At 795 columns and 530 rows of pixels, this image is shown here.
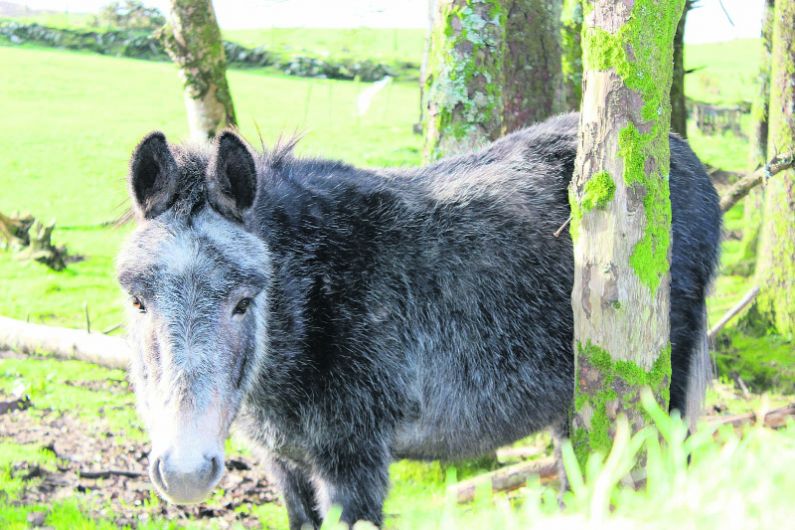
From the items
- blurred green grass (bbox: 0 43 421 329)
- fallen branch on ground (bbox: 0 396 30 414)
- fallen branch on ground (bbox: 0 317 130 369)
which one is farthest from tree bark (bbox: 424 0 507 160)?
fallen branch on ground (bbox: 0 396 30 414)

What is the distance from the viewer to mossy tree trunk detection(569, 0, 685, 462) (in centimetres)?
378

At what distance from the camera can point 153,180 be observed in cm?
392

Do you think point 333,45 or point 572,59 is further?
point 333,45

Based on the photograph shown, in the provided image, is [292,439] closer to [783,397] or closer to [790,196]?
[783,397]

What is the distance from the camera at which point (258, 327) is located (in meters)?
3.95

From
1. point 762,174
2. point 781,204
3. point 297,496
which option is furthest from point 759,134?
point 297,496

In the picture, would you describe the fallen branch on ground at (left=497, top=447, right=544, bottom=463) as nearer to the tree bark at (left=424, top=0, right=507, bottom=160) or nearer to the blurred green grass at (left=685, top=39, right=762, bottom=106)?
the tree bark at (left=424, top=0, right=507, bottom=160)

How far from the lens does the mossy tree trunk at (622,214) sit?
3.78 m

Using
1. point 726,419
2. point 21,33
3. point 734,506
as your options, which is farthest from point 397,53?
point 734,506

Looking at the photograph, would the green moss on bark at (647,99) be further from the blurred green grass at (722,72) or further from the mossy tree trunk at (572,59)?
the blurred green grass at (722,72)

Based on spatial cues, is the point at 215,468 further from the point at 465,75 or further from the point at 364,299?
the point at 465,75

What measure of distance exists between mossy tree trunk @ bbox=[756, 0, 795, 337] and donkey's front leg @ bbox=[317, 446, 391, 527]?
5.35 meters

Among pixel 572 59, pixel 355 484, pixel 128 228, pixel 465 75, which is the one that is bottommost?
pixel 355 484

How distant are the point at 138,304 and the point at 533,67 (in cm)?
537
